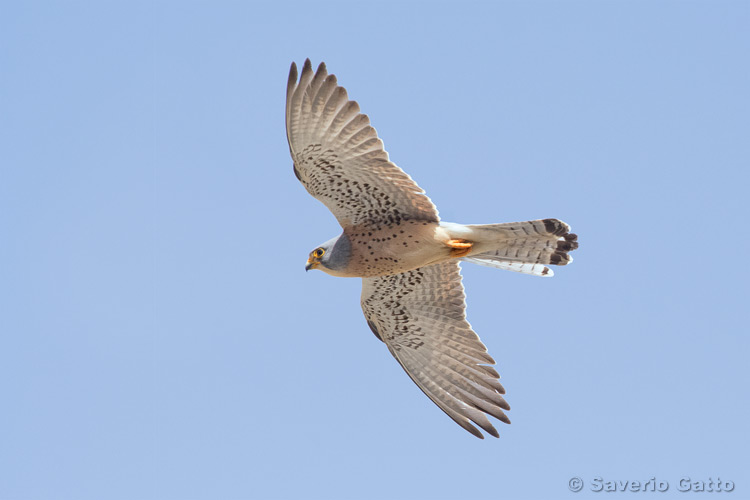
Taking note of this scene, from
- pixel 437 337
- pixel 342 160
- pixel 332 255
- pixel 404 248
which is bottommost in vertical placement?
pixel 437 337

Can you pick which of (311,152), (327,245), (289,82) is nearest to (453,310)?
(327,245)

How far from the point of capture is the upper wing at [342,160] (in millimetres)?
8336

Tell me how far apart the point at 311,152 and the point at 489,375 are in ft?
11.5

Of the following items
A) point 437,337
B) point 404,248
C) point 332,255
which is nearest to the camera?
point 404,248

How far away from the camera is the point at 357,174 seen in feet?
28.7

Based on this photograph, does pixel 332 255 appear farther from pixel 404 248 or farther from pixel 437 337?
pixel 437 337

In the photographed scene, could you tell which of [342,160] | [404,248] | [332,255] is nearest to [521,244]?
[404,248]

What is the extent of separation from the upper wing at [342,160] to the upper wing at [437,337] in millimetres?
1394

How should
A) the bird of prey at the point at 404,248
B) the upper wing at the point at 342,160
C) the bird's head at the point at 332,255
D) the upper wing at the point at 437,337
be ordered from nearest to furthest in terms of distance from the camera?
the upper wing at the point at 342,160, the bird of prey at the point at 404,248, the bird's head at the point at 332,255, the upper wing at the point at 437,337

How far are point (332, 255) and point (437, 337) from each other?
205 centimetres

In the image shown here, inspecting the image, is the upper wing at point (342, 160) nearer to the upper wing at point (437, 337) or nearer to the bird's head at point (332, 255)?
the bird's head at point (332, 255)

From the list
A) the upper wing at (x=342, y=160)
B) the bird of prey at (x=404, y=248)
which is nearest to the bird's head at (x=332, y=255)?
the bird of prey at (x=404, y=248)

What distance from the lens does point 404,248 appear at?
360 inches

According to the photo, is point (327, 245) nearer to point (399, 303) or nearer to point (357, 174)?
point (357, 174)
